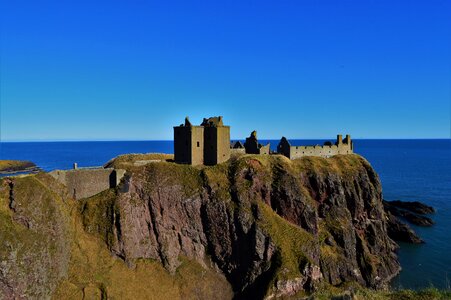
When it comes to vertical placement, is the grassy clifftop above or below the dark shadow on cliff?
above

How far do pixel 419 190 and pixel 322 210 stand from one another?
78237 millimetres

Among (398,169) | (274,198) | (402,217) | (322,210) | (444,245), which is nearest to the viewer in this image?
(274,198)

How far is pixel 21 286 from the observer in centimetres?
4256

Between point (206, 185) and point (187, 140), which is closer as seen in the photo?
point (206, 185)

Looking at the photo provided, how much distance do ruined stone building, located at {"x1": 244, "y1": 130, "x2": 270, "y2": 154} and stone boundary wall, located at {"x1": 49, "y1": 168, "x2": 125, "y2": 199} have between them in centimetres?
2921

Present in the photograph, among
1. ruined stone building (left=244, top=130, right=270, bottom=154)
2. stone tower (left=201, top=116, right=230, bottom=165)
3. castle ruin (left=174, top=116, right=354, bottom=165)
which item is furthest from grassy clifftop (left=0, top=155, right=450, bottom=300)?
ruined stone building (left=244, top=130, right=270, bottom=154)

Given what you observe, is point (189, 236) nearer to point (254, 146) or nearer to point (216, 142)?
point (216, 142)

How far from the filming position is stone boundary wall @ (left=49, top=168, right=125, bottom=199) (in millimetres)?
54409

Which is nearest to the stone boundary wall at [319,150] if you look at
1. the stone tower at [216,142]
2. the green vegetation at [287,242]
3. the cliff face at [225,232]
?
the cliff face at [225,232]

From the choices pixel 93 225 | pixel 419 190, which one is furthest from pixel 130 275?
pixel 419 190

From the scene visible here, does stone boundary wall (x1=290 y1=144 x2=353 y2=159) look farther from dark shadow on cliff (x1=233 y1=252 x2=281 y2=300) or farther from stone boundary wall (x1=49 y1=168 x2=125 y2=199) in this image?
stone boundary wall (x1=49 y1=168 x2=125 y2=199)

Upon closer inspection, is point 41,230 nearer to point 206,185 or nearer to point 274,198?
point 206,185

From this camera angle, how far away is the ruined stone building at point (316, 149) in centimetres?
7678

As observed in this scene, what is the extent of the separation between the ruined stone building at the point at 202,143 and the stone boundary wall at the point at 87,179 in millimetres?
12595
